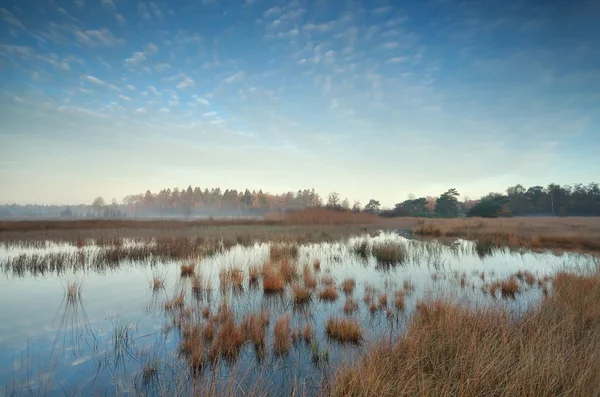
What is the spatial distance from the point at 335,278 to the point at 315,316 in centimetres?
381

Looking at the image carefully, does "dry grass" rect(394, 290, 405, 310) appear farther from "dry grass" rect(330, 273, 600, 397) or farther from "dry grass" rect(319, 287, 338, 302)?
"dry grass" rect(319, 287, 338, 302)

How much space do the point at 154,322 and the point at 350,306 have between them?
4.36 metres

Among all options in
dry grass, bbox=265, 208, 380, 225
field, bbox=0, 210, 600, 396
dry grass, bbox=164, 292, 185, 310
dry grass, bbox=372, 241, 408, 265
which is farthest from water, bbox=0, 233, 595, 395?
dry grass, bbox=265, 208, 380, 225

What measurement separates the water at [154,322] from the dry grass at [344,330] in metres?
0.17

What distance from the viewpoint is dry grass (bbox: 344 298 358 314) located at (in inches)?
267

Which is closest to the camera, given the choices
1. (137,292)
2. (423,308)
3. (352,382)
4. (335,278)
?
(352,382)

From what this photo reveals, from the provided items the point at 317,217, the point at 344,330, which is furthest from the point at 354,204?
the point at 344,330

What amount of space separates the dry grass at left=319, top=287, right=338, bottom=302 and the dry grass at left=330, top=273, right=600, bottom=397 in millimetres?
2854

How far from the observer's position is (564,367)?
324cm

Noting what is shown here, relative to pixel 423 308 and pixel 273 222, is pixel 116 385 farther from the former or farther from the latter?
Result: pixel 273 222

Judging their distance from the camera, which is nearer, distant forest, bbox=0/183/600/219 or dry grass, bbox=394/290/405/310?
dry grass, bbox=394/290/405/310

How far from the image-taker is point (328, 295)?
7.99 metres

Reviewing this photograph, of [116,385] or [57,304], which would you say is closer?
[116,385]

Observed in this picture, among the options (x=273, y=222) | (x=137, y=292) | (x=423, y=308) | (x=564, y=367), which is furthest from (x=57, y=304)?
(x=273, y=222)
